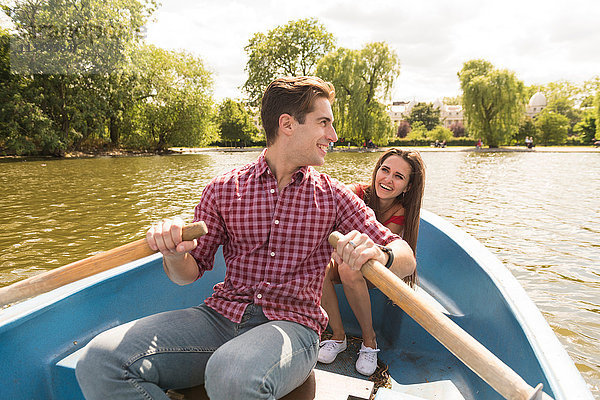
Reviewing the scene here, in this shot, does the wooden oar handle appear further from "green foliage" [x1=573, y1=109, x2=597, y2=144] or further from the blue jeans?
"green foliage" [x1=573, y1=109, x2=597, y2=144]

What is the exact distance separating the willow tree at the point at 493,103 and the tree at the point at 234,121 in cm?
2209

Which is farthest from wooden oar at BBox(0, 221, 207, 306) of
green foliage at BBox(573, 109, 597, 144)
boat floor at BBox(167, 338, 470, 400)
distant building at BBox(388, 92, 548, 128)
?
distant building at BBox(388, 92, 548, 128)

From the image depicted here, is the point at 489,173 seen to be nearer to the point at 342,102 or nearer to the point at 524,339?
the point at 342,102

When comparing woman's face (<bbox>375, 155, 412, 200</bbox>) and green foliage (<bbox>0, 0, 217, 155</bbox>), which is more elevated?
green foliage (<bbox>0, 0, 217, 155</bbox>)

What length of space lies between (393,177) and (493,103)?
30494 mm

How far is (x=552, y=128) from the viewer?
45000 mm

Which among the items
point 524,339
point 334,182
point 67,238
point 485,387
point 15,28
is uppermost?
point 15,28

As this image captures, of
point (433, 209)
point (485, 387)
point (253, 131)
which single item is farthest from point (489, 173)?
point (253, 131)

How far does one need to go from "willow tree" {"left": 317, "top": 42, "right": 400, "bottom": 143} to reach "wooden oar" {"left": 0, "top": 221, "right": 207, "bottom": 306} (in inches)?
990

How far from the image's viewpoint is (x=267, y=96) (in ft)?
5.36

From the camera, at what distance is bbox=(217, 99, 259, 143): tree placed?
43.2 m

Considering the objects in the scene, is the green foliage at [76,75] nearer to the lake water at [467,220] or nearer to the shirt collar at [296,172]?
the lake water at [467,220]

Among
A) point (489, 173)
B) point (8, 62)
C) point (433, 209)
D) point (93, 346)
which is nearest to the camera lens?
point (93, 346)

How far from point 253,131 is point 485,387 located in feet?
145
